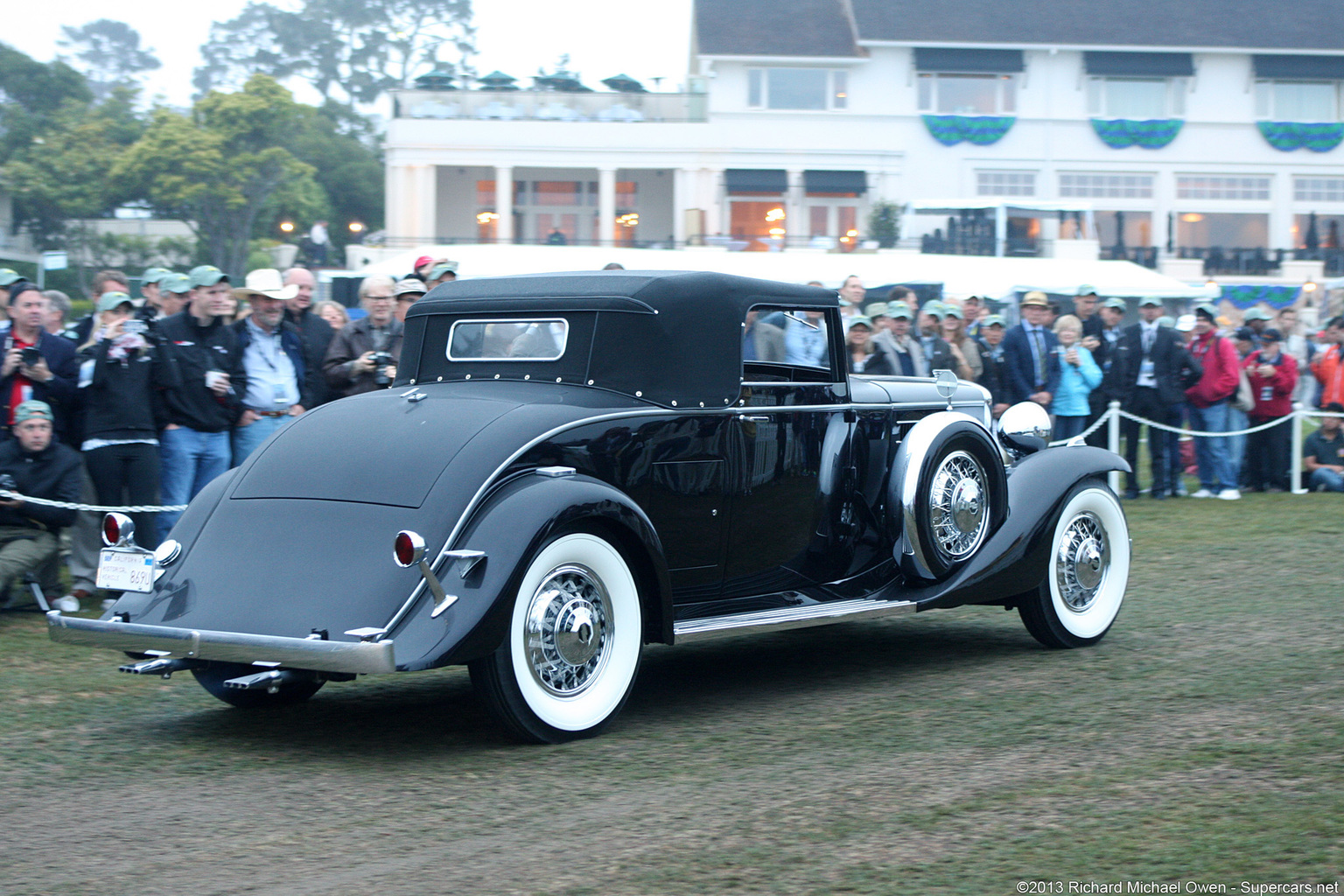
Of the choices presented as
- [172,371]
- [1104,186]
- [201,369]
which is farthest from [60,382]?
[1104,186]

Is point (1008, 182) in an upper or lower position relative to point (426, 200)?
upper

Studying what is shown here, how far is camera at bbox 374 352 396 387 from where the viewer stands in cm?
847

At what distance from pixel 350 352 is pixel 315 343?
619 millimetres

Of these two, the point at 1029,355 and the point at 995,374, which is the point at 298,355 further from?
the point at 1029,355

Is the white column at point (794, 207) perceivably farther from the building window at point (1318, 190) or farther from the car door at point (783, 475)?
the car door at point (783, 475)

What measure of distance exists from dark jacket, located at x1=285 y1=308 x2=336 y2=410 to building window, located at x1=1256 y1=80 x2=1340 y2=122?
4183 centimetres

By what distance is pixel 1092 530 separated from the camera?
291 inches

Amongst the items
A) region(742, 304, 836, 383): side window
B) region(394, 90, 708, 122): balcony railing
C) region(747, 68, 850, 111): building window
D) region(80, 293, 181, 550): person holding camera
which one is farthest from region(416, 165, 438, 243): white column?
region(742, 304, 836, 383): side window

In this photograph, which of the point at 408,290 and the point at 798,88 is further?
the point at 798,88

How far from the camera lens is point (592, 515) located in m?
5.29

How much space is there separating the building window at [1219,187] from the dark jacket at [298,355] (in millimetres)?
39778

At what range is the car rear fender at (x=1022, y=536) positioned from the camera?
22.0 feet

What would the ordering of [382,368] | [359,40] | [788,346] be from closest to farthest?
[788,346], [382,368], [359,40]

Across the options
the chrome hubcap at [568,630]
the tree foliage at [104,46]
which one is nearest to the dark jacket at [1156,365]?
the chrome hubcap at [568,630]
